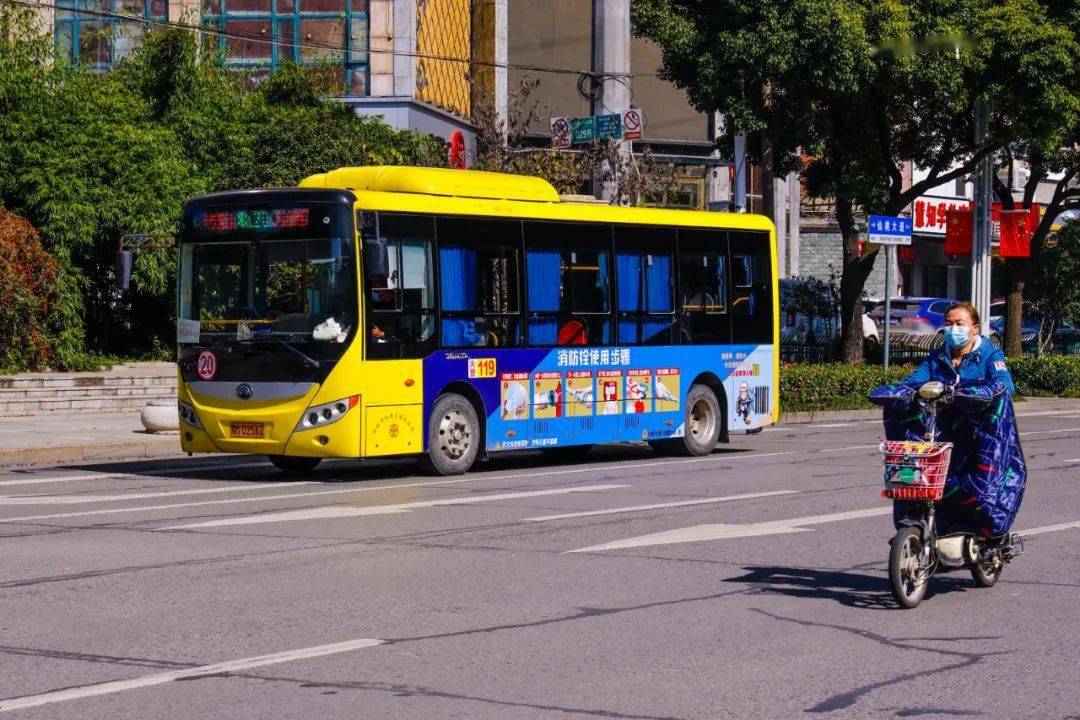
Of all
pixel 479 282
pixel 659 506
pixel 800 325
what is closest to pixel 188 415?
pixel 479 282

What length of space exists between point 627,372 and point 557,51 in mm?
46557

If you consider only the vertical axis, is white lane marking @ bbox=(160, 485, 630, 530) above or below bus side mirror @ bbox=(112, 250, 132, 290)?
below

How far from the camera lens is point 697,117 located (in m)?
67.8

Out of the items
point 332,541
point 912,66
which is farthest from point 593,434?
point 912,66

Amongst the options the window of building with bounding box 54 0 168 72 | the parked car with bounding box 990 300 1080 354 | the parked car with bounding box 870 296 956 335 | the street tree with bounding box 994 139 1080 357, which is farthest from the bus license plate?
the window of building with bounding box 54 0 168 72

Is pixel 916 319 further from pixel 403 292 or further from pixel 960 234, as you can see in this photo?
pixel 403 292

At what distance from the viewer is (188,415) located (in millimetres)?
18406

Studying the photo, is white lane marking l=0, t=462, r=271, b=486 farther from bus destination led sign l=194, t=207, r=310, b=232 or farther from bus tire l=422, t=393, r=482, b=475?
bus tire l=422, t=393, r=482, b=475

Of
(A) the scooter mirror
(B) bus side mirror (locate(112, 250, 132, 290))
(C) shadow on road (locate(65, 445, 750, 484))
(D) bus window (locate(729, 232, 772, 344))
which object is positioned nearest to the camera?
(A) the scooter mirror

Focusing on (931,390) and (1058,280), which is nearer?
→ (931,390)

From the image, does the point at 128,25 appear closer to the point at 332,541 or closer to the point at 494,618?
the point at 332,541

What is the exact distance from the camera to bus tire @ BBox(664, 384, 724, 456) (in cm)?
2194

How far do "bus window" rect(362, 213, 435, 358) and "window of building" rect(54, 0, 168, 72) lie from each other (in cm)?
3544

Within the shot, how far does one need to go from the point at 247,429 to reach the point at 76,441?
508cm
